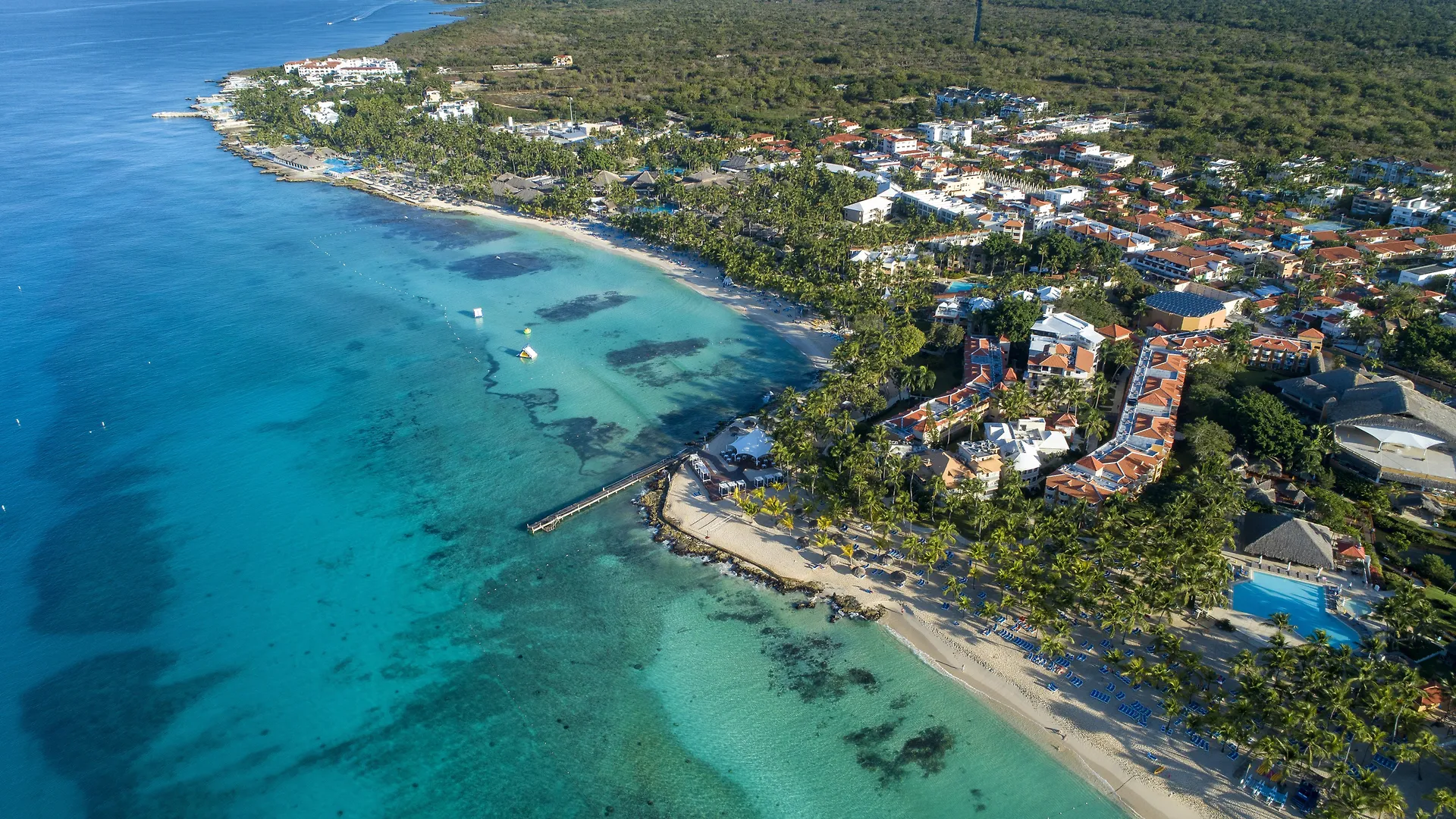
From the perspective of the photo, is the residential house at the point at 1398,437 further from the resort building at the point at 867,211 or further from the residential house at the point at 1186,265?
the resort building at the point at 867,211

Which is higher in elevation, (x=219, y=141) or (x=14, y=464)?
(x=219, y=141)

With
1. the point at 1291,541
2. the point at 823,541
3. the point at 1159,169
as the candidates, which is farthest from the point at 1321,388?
the point at 1159,169

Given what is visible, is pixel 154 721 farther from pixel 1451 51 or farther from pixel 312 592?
pixel 1451 51

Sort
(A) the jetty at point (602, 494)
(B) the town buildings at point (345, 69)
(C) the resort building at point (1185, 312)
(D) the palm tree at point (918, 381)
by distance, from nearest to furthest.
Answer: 1. (A) the jetty at point (602, 494)
2. (D) the palm tree at point (918, 381)
3. (C) the resort building at point (1185, 312)
4. (B) the town buildings at point (345, 69)

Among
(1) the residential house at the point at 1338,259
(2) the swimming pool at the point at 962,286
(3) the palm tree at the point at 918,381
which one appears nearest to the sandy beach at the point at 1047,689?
(3) the palm tree at the point at 918,381

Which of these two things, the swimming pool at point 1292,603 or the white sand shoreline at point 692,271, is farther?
the white sand shoreline at point 692,271

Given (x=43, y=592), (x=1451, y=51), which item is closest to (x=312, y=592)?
(x=43, y=592)
